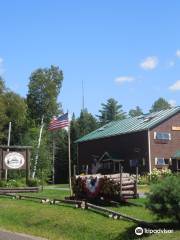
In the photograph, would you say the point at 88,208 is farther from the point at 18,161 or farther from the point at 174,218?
the point at 18,161

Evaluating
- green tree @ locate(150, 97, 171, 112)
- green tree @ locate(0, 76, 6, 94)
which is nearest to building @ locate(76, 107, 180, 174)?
green tree @ locate(0, 76, 6, 94)

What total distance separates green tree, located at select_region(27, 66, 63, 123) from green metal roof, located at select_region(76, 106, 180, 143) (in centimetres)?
2305

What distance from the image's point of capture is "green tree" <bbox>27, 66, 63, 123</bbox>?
86500 millimetres

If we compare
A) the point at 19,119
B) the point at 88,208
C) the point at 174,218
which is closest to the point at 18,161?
the point at 88,208

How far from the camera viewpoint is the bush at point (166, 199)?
13070 millimetres

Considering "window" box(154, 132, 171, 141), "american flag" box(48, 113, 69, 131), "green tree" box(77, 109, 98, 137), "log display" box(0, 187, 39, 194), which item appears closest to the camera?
"american flag" box(48, 113, 69, 131)

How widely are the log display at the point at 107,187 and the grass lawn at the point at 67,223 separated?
1180 millimetres

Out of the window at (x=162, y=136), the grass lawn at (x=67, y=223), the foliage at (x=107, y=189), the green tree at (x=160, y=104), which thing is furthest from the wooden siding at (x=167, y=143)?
the green tree at (x=160, y=104)

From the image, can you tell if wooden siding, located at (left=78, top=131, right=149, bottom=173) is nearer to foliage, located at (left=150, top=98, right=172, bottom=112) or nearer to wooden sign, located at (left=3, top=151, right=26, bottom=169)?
wooden sign, located at (left=3, top=151, right=26, bottom=169)

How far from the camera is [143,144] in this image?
177 feet

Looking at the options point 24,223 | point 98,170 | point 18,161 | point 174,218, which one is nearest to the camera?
point 174,218

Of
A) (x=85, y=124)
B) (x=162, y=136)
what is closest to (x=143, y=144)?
(x=162, y=136)

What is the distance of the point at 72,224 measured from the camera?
1638cm

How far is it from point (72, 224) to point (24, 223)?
2848mm
